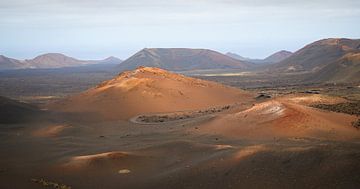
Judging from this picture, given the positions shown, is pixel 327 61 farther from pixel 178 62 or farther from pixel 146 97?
pixel 146 97

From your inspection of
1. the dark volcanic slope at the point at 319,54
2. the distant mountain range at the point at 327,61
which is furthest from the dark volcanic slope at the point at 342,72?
the dark volcanic slope at the point at 319,54

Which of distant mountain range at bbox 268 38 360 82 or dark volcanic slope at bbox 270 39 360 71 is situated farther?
dark volcanic slope at bbox 270 39 360 71

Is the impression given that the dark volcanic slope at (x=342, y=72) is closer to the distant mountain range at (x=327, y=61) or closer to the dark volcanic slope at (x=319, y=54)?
the distant mountain range at (x=327, y=61)

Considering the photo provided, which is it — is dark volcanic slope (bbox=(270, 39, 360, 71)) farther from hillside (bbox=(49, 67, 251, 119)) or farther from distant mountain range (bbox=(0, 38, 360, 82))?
hillside (bbox=(49, 67, 251, 119))

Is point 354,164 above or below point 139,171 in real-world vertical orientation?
above

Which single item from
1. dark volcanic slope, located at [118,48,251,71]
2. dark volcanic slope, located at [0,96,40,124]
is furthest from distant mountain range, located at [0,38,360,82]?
dark volcanic slope, located at [0,96,40,124]

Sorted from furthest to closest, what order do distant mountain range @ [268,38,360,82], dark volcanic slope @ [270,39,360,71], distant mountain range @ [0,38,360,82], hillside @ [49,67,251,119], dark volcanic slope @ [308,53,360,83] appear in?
1. dark volcanic slope @ [270,39,360,71]
2. distant mountain range @ [0,38,360,82]
3. distant mountain range @ [268,38,360,82]
4. dark volcanic slope @ [308,53,360,83]
5. hillside @ [49,67,251,119]

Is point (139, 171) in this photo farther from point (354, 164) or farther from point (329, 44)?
point (329, 44)

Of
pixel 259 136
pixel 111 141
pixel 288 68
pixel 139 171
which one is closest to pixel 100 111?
pixel 111 141
